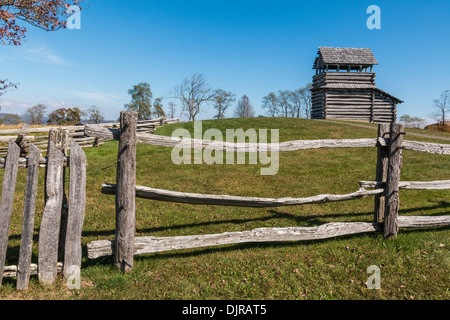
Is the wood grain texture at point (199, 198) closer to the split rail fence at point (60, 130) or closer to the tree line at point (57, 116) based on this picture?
the split rail fence at point (60, 130)

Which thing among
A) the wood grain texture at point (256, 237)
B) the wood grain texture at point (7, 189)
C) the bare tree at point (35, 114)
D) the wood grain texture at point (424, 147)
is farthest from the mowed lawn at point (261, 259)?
the bare tree at point (35, 114)

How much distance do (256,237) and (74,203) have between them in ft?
9.67

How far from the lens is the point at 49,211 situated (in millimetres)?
3787

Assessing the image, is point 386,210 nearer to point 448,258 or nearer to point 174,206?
point 448,258

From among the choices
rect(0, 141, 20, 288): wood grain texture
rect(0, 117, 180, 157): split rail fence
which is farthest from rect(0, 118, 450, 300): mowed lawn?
rect(0, 117, 180, 157): split rail fence

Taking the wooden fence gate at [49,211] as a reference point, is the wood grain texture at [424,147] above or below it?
above

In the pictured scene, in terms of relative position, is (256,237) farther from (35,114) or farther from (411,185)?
(35,114)

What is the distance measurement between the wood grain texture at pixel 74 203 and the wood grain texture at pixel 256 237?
0.25 metres

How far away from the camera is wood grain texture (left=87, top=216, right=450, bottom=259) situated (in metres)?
4.13

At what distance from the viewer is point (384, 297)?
152 inches

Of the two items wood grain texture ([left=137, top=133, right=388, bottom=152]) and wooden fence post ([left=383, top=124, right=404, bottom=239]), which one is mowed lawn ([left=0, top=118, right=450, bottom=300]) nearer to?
wooden fence post ([left=383, top=124, right=404, bottom=239])

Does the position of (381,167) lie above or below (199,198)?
above

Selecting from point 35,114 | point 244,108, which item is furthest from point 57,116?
point 244,108

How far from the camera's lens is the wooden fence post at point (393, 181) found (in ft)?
16.9
